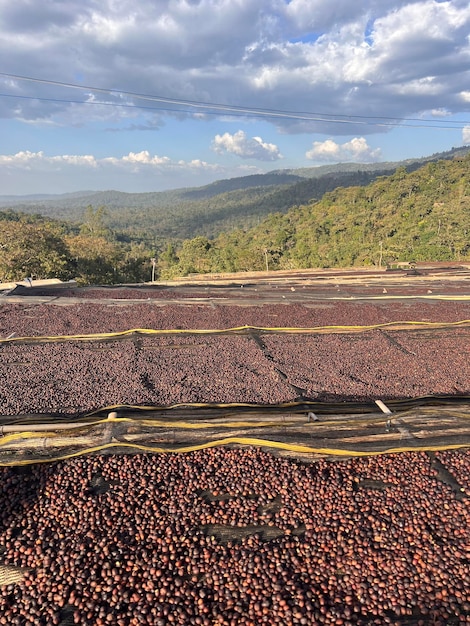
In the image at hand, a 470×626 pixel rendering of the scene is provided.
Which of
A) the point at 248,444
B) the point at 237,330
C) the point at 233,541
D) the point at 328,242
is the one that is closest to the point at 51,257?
the point at 237,330

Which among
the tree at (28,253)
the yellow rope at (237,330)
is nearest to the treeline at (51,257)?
the tree at (28,253)

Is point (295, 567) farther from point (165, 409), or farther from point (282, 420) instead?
point (165, 409)

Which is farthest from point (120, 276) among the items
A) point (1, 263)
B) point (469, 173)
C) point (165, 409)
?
point (469, 173)

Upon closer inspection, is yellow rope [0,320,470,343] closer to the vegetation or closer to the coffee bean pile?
the coffee bean pile

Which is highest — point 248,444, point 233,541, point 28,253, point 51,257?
point 28,253

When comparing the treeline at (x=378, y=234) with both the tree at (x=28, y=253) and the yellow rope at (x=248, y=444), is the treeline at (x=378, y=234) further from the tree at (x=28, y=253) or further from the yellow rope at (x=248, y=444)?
the yellow rope at (x=248, y=444)

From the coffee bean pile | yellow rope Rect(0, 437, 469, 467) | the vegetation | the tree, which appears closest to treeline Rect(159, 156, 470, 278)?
the vegetation

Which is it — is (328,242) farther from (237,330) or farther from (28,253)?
(237,330)

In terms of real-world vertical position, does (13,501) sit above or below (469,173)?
below
